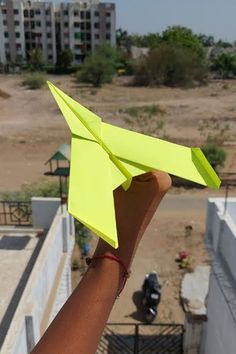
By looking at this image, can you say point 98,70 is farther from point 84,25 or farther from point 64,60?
point 84,25

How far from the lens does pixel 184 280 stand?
40.7 feet

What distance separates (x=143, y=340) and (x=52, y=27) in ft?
253

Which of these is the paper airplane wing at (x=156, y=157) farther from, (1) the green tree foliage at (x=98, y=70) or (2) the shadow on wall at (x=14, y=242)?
(1) the green tree foliage at (x=98, y=70)

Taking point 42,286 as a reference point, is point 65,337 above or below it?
above

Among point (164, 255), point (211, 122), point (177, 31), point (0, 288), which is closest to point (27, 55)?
point (177, 31)

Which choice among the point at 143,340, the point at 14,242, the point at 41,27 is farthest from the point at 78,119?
the point at 41,27

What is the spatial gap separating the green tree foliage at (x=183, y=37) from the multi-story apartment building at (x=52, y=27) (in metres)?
10.8

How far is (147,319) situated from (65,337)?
9.66 meters

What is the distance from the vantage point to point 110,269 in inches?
75.3

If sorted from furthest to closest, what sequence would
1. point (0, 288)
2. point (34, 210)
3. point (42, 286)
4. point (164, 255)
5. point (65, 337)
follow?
point (164, 255), point (34, 210), point (0, 288), point (42, 286), point (65, 337)

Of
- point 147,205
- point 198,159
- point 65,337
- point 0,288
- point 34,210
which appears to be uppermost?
point 198,159

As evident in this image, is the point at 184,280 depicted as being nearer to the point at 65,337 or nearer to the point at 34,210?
the point at 34,210

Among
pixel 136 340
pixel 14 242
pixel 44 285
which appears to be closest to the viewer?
pixel 44 285

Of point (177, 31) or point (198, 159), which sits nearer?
point (198, 159)
